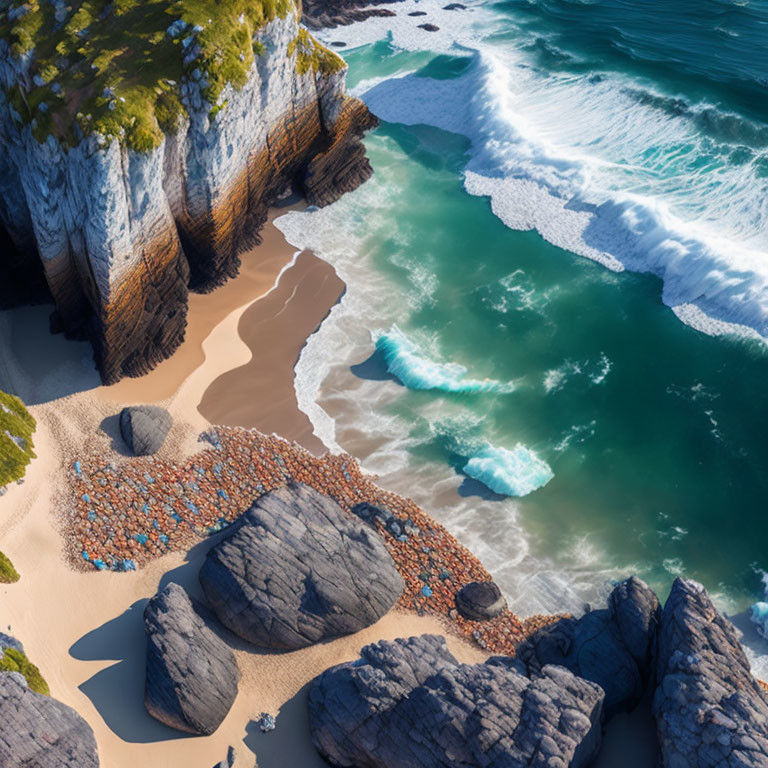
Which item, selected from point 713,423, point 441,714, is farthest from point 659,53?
point 441,714

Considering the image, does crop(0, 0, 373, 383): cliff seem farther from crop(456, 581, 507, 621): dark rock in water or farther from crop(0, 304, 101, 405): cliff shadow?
crop(456, 581, 507, 621): dark rock in water

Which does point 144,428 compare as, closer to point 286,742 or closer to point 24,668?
point 24,668

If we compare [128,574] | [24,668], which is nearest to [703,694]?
[128,574]

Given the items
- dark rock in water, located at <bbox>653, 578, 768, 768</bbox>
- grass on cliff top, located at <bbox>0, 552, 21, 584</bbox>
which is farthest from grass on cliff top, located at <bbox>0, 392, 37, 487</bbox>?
dark rock in water, located at <bbox>653, 578, 768, 768</bbox>

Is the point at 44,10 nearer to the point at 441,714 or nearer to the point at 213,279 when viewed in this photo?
the point at 213,279

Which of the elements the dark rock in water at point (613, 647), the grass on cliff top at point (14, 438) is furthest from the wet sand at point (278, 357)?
the dark rock in water at point (613, 647)

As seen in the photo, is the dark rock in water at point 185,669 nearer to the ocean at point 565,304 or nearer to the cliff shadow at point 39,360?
the ocean at point 565,304
